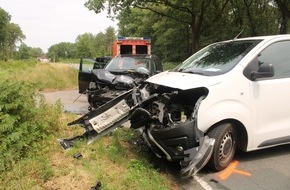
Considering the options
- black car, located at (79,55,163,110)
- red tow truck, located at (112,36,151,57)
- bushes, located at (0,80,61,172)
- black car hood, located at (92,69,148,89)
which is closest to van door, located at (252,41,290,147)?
black car, located at (79,55,163,110)

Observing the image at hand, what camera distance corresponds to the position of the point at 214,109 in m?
5.00

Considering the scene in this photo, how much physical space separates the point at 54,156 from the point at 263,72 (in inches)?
132

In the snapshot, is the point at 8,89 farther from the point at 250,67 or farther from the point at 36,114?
the point at 250,67

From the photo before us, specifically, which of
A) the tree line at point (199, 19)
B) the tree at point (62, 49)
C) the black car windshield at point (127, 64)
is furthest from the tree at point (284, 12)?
the tree at point (62, 49)

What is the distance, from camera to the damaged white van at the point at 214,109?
4.88 meters

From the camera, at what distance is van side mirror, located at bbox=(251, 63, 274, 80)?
5.27m

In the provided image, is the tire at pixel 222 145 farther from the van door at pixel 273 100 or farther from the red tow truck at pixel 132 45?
the red tow truck at pixel 132 45

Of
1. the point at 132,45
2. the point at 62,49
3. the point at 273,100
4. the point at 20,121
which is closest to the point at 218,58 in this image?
the point at 273,100

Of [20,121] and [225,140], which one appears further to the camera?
[20,121]

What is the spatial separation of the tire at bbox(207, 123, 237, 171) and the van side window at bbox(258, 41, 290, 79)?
3.88ft

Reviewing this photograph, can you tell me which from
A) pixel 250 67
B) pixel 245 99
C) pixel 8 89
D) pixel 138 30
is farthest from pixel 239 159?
pixel 138 30

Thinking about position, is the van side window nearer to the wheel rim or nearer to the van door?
the van door

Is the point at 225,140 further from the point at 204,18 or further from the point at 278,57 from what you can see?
the point at 204,18

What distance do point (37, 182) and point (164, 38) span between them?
147 feet
